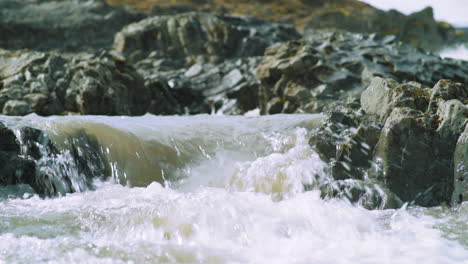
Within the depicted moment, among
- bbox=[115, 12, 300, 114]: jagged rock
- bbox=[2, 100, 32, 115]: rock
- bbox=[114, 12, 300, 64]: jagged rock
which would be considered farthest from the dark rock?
bbox=[2, 100, 32, 115]: rock

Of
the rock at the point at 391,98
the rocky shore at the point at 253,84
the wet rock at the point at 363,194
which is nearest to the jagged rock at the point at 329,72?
the rocky shore at the point at 253,84

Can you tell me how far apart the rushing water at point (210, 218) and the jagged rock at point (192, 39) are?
1409 centimetres

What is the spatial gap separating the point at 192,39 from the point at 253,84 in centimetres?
716

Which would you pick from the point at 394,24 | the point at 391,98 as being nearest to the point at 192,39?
the point at 394,24

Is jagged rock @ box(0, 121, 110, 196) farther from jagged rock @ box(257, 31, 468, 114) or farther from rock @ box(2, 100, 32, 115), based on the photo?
jagged rock @ box(257, 31, 468, 114)

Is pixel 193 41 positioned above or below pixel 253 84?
above

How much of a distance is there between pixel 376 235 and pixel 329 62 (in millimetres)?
10192

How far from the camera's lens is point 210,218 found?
12.4ft

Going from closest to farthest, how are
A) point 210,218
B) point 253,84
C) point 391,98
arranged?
point 210,218 < point 391,98 < point 253,84

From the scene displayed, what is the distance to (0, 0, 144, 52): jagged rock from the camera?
70.9 feet

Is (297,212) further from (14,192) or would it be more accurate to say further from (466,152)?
(14,192)

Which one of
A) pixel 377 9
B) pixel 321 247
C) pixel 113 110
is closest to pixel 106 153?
pixel 321 247

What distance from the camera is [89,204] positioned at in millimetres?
4406

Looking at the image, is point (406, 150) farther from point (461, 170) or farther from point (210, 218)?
point (210, 218)
